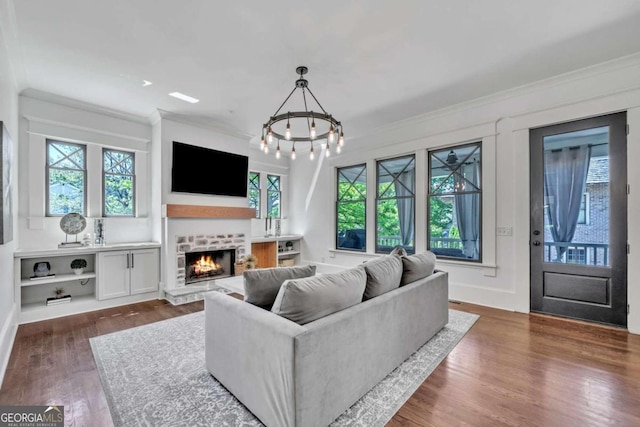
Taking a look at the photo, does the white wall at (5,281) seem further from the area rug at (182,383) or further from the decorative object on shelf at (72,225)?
the decorative object on shelf at (72,225)

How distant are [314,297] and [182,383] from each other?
1.30 metres

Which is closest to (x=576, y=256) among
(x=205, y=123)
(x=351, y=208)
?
(x=351, y=208)

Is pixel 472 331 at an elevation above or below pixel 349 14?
below

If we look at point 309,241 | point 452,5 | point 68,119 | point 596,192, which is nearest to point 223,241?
point 309,241

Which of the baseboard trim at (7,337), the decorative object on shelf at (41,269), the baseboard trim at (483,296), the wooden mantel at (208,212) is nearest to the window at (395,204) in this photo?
the baseboard trim at (483,296)

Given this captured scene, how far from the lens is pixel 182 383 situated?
6.87 feet

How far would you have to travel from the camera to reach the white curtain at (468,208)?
413 cm

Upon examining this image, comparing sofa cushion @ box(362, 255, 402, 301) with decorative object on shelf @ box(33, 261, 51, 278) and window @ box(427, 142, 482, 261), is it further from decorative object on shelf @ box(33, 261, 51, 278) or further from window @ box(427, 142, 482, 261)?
decorative object on shelf @ box(33, 261, 51, 278)

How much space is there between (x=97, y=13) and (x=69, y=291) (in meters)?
3.67

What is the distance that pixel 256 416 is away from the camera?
1729 millimetres

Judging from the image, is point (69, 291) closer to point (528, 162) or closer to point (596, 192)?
point (528, 162)

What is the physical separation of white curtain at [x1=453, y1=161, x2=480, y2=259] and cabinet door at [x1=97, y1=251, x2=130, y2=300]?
497cm

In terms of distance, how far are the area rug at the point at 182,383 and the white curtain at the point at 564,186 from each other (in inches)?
73.6

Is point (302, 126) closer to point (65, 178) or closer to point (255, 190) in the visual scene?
point (255, 190)
